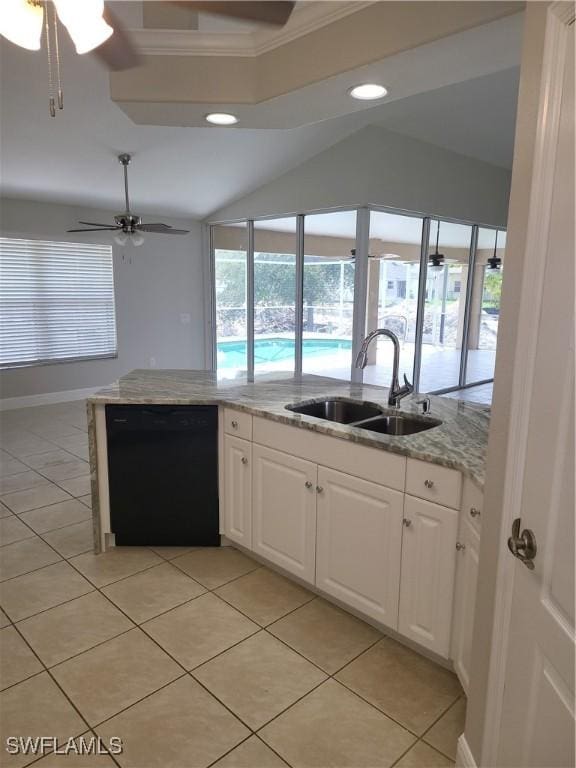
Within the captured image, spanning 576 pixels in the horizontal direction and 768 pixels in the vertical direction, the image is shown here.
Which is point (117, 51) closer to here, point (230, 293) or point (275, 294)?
point (275, 294)

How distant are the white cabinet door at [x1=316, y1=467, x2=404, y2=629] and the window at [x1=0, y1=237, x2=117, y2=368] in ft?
16.8

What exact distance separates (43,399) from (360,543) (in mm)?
5327

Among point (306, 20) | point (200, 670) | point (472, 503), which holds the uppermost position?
point (306, 20)

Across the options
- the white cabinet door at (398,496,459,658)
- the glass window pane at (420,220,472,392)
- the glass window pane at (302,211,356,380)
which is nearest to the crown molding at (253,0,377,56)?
the white cabinet door at (398,496,459,658)

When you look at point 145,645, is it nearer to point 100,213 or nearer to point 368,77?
point 368,77

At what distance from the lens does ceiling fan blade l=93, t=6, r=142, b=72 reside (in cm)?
166

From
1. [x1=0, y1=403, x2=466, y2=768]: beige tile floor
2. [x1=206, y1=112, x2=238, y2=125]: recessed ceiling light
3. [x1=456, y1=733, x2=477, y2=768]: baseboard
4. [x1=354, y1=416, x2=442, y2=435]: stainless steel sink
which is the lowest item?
[x1=0, y1=403, x2=466, y2=768]: beige tile floor

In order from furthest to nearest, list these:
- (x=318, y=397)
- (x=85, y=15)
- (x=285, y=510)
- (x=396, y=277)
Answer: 1. (x=396, y=277)
2. (x=318, y=397)
3. (x=285, y=510)
4. (x=85, y=15)

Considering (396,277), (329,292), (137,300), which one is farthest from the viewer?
(137,300)

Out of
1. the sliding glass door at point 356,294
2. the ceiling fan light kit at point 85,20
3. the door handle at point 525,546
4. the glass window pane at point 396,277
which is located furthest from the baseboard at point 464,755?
the glass window pane at point 396,277

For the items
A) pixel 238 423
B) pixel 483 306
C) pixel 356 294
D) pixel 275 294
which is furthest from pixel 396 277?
pixel 238 423

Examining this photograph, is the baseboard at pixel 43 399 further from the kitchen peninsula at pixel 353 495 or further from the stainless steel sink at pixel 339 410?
the stainless steel sink at pixel 339 410

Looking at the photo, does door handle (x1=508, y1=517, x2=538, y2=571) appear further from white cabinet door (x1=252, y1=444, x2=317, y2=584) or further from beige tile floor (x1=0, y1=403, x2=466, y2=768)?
white cabinet door (x1=252, y1=444, x2=317, y2=584)

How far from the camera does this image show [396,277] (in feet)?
20.1
